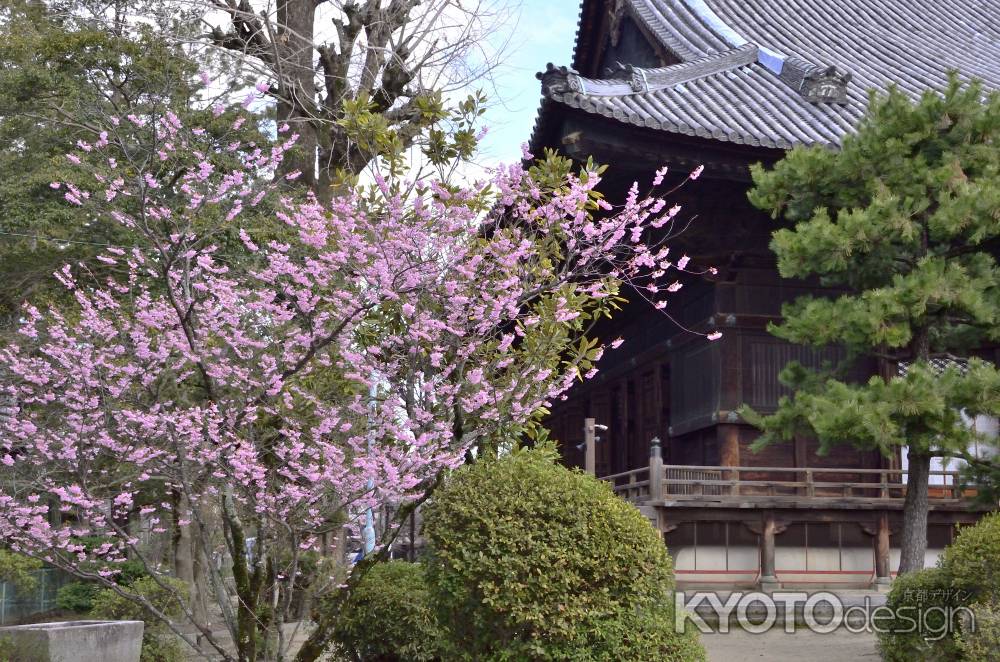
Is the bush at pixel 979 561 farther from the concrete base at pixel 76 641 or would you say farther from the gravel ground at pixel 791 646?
the concrete base at pixel 76 641

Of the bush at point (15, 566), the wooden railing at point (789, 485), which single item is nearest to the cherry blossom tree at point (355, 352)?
the wooden railing at point (789, 485)

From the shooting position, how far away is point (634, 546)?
22.0 ft

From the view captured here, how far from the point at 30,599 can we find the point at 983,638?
24.5 m

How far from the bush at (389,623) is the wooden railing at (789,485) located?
631cm

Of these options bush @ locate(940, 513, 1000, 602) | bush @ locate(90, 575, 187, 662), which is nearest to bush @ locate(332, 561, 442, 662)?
bush @ locate(90, 575, 187, 662)

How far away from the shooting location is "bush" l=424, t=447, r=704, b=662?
21.3ft

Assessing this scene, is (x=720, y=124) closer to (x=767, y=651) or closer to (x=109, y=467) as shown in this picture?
(x=767, y=651)

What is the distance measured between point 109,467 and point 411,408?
33.8ft

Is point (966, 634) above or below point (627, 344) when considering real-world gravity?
below

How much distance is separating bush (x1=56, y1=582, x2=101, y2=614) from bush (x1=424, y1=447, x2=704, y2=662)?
1990 cm

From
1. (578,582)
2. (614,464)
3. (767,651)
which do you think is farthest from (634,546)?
(614,464)

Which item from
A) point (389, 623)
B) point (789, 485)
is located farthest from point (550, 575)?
point (789, 485)

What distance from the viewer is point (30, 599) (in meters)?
26.1

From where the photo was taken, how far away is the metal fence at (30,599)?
2525cm
